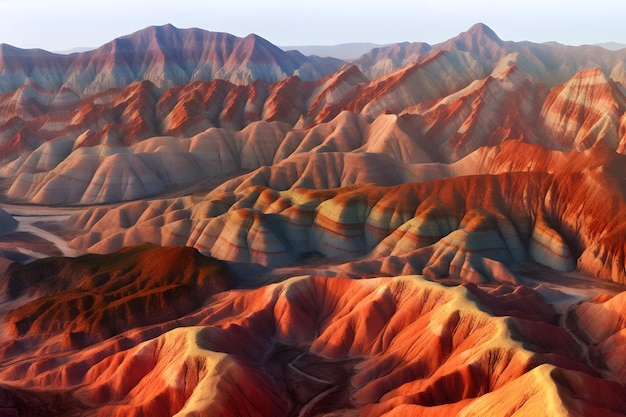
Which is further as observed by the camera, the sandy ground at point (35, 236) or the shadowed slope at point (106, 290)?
the sandy ground at point (35, 236)

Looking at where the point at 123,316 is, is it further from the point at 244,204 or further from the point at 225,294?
the point at 244,204

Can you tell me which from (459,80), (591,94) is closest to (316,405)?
(591,94)

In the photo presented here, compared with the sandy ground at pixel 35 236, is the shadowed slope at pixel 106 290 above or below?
above

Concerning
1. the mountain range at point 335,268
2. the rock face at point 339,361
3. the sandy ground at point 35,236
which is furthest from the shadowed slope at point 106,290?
the sandy ground at point 35,236

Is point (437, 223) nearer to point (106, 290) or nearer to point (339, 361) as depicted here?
point (339, 361)

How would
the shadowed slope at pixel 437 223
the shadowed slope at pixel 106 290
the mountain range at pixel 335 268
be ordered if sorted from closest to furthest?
the mountain range at pixel 335 268
the shadowed slope at pixel 106 290
the shadowed slope at pixel 437 223

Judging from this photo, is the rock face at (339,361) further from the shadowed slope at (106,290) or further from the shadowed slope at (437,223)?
the shadowed slope at (437,223)

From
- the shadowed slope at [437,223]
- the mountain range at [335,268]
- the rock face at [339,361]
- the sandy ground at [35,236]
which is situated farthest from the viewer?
the sandy ground at [35,236]

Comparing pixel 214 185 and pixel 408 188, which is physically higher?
pixel 408 188
